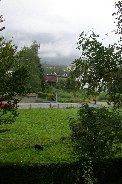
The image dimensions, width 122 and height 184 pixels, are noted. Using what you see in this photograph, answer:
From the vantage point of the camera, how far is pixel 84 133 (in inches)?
631

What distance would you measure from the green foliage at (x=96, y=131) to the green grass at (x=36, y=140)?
4.56 feet

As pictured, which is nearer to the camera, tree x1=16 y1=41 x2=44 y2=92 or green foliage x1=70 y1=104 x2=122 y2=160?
green foliage x1=70 y1=104 x2=122 y2=160

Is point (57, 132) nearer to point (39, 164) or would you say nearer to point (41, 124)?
point (41, 124)

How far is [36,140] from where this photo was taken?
24203 mm

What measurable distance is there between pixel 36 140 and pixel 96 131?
8.91 metres

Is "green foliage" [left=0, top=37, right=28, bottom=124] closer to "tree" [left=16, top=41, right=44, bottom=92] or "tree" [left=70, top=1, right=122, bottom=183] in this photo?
"tree" [left=70, top=1, right=122, bottom=183]

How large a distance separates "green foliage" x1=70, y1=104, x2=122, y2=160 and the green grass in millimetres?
1389

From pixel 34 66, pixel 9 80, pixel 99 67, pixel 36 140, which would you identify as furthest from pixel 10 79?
pixel 34 66

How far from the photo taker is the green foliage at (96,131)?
616 inches

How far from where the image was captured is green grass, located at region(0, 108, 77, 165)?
1760 centimetres

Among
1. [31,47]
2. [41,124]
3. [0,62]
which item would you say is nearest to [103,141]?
[0,62]

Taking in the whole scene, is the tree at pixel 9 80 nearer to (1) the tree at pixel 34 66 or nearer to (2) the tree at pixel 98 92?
(2) the tree at pixel 98 92

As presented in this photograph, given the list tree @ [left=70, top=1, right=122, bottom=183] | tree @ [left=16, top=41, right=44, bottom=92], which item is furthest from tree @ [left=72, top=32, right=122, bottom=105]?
tree @ [left=16, top=41, right=44, bottom=92]

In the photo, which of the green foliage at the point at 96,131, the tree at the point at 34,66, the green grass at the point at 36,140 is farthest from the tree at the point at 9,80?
the tree at the point at 34,66
